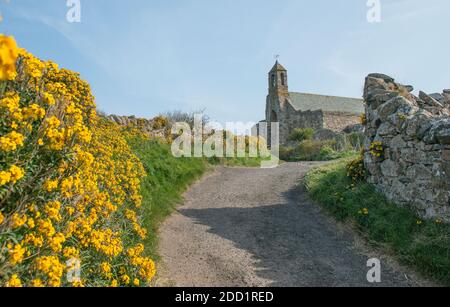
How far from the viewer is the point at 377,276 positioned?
541 cm

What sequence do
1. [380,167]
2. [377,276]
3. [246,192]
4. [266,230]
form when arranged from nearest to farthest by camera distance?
[377,276]
[266,230]
[380,167]
[246,192]

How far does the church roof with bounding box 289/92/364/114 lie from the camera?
1475 inches

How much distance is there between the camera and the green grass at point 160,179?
22.9 feet

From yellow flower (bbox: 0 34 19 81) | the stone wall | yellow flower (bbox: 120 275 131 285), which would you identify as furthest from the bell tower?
yellow flower (bbox: 0 34 19 81)

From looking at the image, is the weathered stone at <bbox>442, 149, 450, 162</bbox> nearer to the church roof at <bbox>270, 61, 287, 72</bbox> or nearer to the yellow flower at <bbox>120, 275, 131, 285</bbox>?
the yellow flower at <bbox>120, 275, 131, 285</bbox>

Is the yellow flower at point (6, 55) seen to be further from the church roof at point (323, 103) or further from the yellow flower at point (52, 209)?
the church roof at point (323, 103)

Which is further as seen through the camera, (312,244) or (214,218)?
(214,218)

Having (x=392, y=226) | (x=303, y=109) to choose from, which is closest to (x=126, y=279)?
(x=392, y=226)

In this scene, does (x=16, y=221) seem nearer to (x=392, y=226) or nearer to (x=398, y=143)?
(x=392, y=226)

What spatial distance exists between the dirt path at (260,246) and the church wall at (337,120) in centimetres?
2531

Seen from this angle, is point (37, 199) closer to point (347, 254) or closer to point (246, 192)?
point (347, 254)

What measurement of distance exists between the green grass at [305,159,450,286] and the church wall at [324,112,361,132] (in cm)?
2584
